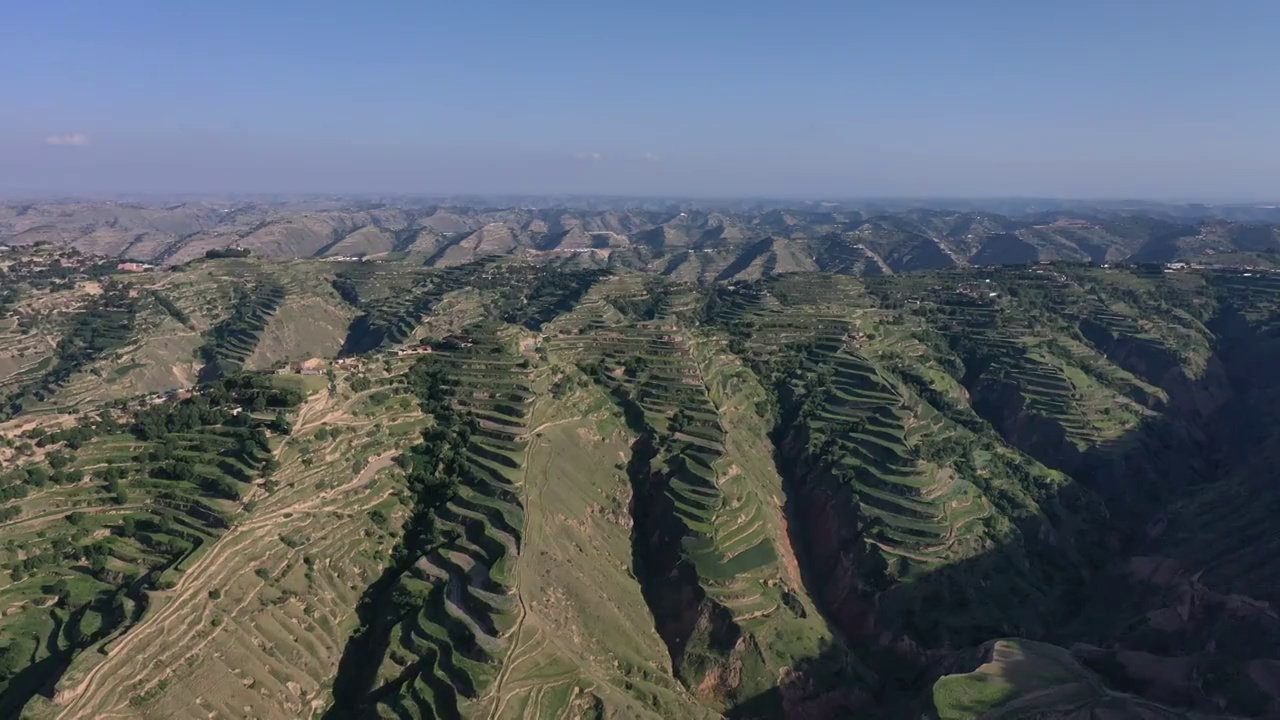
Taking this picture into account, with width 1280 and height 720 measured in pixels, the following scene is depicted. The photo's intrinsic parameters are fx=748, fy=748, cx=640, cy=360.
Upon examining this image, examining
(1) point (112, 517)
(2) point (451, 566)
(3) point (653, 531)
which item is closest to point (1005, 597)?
(3) point (653, 531)

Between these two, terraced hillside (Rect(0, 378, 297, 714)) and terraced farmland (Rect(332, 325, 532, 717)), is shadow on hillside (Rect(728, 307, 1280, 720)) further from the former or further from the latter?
terraced hillside (Rect(0, 378, 297, 714))

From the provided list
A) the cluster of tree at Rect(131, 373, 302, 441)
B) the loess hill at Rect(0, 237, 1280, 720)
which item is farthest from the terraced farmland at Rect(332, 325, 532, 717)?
the cluster of tree at Rect(131, 373, 302, 441)

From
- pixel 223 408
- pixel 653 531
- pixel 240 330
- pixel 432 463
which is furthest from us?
pixel 240 330

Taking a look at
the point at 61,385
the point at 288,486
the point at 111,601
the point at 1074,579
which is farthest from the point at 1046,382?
the point at 61,385

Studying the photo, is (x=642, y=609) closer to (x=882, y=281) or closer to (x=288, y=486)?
(x=288, y=486)

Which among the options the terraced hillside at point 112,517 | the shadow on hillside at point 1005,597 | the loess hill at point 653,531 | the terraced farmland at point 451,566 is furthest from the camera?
the shadow on hillside at point 1005,597

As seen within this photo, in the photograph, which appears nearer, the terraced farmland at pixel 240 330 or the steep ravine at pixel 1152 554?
the steep ravine at pixel 1152 554

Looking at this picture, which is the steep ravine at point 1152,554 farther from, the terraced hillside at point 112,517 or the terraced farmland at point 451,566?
the terraced hillside at point 112,517

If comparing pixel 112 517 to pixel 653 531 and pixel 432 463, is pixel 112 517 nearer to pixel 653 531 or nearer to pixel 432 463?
pixel 432 463

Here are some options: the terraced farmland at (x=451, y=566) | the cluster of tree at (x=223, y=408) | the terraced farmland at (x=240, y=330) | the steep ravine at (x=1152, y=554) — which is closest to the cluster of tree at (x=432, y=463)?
the terraced farmland at (x=451, y=566)
